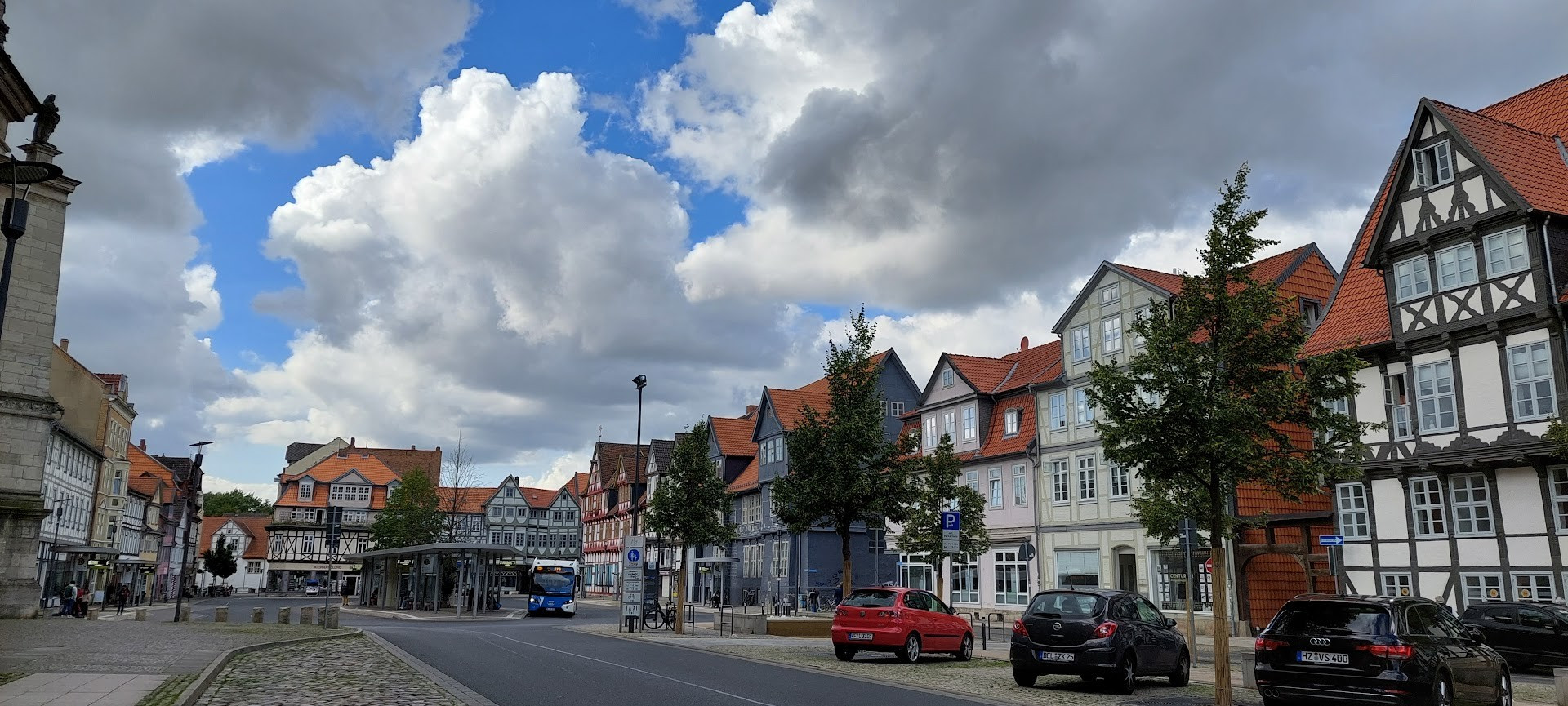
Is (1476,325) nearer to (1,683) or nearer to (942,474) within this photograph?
(942,474)

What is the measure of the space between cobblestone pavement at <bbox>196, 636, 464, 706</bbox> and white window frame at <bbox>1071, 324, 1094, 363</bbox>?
28840mm

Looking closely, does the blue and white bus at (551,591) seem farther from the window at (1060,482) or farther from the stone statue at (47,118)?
the stone statue at (47,118)

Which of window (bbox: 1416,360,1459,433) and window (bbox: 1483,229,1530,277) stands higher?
window (bbox: 1483,229,1530,277)

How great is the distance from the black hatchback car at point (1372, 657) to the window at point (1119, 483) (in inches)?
990

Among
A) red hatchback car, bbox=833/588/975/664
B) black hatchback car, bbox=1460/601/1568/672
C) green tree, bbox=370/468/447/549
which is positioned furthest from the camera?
green tree, bbox=370/468/447/549

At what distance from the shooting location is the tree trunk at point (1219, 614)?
14109mm

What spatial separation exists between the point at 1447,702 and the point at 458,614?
41799 millimetres

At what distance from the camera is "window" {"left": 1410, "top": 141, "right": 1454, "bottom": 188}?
2912 centimetres

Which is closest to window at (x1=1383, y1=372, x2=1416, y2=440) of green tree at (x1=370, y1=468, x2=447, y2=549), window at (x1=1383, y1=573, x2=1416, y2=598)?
window at (x1=1383, y1=573, x2=1416, y2=598)

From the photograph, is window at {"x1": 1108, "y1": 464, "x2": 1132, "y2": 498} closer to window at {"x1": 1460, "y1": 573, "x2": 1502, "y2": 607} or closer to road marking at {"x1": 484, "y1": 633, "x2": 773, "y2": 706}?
window at {"x1": 1460, "y1": 573, "x2": 1502, "y2": 607}

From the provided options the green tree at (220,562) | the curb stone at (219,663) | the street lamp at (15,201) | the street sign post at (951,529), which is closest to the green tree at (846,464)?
the street sign post at (951,529)

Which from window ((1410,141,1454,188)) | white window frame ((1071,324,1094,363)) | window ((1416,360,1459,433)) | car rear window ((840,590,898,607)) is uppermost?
window ((1410,141,1454,188))

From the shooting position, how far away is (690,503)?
35688mm

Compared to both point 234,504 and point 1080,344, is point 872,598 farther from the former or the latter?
point 234,504
